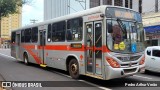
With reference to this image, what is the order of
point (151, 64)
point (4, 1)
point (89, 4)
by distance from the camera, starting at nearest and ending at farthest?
point (151, 64), point (4, 1), point (89, 4)

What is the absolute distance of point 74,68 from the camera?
40.7 feet

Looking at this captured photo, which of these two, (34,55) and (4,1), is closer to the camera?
(34,55)

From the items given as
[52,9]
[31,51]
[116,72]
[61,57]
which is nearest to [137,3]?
[31,51]

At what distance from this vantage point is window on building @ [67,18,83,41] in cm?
1202

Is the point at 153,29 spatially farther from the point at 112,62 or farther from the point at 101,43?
the point at 112,62

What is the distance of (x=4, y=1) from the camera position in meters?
21.8

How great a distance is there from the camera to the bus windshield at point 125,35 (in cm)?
1036

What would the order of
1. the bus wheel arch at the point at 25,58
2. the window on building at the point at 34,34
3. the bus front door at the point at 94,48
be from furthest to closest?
the bus wheel arch at the point at 25,58 < the window on building at the point at 34,34 < the bus front door at the point at 94,48

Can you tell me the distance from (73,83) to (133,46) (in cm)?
296

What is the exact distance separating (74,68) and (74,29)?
5.95 feet

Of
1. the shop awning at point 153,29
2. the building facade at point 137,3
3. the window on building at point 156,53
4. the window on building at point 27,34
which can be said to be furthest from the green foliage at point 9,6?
the building facade at point 137,3

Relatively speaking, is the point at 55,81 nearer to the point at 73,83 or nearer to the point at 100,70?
the point at 73,83

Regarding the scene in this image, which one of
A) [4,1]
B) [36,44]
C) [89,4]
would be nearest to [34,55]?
[36,44]

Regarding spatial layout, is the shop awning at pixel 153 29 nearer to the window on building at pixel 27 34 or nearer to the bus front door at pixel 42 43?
the window on building at pixel 27 34
